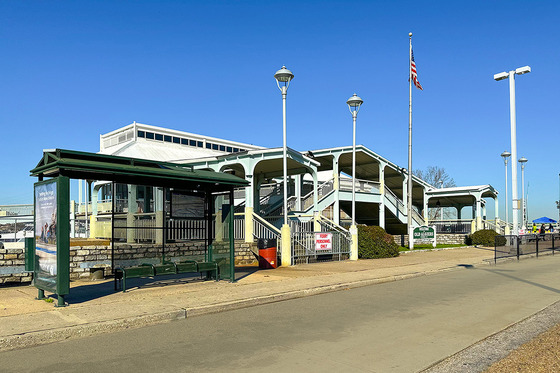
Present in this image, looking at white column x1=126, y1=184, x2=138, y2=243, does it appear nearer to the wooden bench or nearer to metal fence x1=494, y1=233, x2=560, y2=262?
the wooden bench

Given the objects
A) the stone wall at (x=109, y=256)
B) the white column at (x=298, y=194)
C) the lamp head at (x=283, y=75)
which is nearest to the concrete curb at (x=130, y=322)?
the stone wall at (x=109, y=256)

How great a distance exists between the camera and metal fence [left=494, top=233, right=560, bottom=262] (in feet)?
76.1

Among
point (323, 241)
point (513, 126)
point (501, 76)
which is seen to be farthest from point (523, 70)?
point (323, 241)

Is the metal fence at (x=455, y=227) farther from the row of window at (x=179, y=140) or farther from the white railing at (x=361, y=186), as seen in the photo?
the row of window at (x=179, y=140)

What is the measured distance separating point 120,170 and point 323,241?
12410 millimetres

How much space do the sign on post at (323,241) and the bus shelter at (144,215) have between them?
700 cm

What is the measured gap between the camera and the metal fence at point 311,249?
20641 mm

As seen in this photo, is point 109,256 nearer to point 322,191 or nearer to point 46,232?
point 46,232

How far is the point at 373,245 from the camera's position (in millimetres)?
24125

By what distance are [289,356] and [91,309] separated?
15.9 ft

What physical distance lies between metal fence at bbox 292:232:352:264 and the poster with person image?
11.2 m

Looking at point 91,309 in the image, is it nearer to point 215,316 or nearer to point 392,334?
point 215,316

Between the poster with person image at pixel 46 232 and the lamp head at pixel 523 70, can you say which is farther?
the lamp head at pixel 523 70

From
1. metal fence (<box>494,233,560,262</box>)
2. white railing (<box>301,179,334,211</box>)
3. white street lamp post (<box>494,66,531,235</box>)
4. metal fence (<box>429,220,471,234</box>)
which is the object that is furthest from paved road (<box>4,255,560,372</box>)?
metal fence (<box>429,220,471,234</box>)
